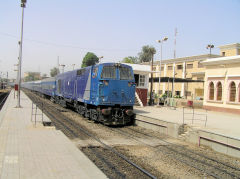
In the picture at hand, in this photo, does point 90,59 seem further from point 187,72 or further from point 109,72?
point 109,72

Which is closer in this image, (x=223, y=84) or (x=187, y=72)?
(x=223, y=84)

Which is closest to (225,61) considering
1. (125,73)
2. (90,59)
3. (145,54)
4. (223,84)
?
(223,84)

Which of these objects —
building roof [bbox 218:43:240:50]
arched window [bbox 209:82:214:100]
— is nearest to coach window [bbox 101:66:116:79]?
arched window [bbox 209:82:214:100]

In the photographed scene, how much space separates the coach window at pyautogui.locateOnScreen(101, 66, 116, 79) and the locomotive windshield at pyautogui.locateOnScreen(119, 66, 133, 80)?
46cm

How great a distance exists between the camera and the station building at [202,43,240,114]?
804 inches

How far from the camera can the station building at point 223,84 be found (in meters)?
20.4

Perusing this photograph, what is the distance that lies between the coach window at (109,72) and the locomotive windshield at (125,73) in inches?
18.0

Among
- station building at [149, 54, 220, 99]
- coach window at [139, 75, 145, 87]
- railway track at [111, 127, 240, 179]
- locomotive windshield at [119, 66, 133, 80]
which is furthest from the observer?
station building at [149, 54, 220, 99]

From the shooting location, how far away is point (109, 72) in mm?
14547

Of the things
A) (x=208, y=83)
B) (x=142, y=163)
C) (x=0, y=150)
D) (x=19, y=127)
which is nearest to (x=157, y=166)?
(x=142, y=163)

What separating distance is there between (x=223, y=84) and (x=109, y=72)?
1236cm

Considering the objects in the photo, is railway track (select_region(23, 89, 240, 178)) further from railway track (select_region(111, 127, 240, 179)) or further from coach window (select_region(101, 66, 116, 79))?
coach window (select_region(101, 66, 116, 79))

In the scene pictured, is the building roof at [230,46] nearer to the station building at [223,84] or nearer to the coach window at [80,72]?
the station building at [223,84]

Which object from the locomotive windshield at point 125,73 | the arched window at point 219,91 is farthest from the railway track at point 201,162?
the arched window at point 219,91
